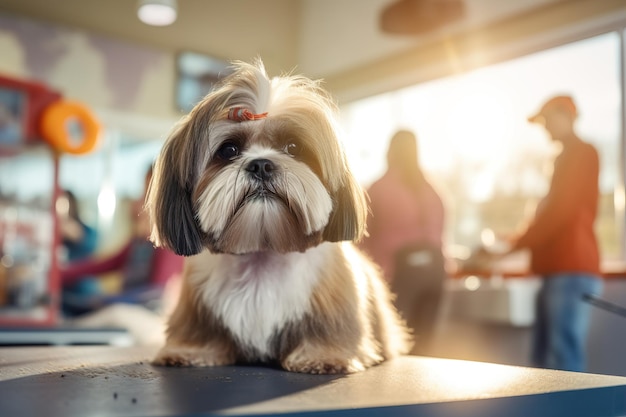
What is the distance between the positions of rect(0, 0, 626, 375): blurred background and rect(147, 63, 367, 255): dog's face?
2.52m

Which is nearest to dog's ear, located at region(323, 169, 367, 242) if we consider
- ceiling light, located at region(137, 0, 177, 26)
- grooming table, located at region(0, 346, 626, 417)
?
grooming table, located at region(0, 346, 626, 417)

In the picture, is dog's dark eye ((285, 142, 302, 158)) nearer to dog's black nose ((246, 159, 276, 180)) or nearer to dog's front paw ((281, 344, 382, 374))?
dog's black nose ((246, 159, 276, 180))

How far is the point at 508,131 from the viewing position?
4.91 m

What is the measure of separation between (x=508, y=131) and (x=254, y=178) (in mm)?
4120

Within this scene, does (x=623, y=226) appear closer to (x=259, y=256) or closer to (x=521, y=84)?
(x=521, y=84)

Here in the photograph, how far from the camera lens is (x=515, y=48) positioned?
205 inches

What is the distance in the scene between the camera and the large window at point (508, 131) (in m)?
4.36

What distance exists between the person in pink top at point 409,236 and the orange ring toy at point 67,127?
154cm

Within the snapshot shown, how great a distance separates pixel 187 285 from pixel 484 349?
380 cm

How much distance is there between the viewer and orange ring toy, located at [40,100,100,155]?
3521mm

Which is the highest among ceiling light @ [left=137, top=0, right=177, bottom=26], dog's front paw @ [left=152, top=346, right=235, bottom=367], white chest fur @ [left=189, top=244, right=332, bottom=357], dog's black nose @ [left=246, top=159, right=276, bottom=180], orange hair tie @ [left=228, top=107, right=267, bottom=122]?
ceiling light @ [left=137, top=0, right=177, bottom=26]

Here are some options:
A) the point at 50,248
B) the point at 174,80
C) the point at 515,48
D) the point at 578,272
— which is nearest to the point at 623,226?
the point at 578,272

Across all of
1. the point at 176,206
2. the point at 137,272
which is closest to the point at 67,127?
the point at 137,272

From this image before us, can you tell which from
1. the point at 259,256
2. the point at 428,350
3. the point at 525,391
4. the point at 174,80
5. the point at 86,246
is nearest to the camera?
the point at 525,391
